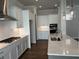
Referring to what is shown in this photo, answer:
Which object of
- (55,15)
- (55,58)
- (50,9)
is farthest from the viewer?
(50,9)

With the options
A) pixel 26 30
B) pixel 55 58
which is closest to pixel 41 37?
pixel 26 30

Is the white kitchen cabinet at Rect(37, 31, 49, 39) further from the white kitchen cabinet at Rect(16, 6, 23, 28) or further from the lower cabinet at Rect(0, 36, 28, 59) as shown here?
the lower cabinet at Rect(0, 36, 28, 59)

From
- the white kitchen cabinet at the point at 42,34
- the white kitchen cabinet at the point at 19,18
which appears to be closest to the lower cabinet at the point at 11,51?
the white kitchen cabinet at the point at 19,18

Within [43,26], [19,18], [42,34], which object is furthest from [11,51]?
[43,26]

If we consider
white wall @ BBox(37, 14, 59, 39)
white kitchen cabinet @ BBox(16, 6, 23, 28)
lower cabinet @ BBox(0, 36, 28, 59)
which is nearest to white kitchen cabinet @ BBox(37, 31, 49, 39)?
white wall @ BBox(37, 14, 59, 39)

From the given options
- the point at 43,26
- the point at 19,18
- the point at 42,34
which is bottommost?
the point at 42,34

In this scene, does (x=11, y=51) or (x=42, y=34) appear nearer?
(x=11, y=51)

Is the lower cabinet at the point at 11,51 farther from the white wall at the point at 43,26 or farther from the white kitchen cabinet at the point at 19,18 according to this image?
the white wall at the point at 43,26

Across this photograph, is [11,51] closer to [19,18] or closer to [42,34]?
[19,18]

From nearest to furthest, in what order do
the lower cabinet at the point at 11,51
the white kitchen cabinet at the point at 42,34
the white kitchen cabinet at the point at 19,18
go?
the lower cabinet at the point at 11,51 → the white kitchen cabinet at the point at 19,18 → the white kitchen cabinet at the point at 42,34

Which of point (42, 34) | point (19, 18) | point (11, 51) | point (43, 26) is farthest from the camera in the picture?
point (43, 26)

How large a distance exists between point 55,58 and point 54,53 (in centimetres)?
19

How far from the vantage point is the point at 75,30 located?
12.3ft

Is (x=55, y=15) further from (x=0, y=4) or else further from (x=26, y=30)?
(x=0, y=4)
